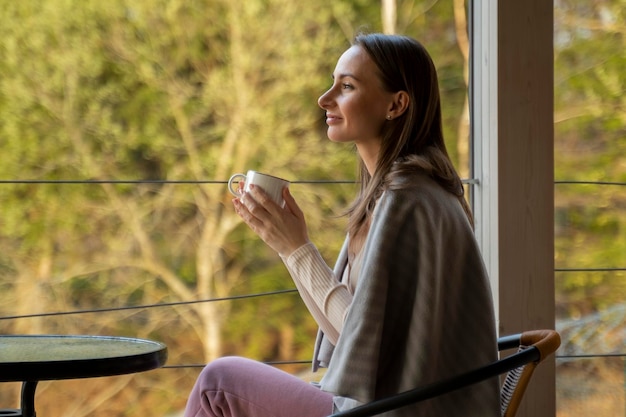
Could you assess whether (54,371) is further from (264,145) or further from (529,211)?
(264,145)

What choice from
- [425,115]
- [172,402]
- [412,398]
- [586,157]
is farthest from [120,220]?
[412,398]

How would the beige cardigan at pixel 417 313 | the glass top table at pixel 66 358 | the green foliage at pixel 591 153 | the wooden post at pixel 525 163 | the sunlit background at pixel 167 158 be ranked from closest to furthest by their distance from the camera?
the glass top table at pixel 66 358
the beige cardigan at pixel 417 313
the wooden post at pixel 525 163
the green foliage at pixel 591 153
the sunlit background at pixel 167 158

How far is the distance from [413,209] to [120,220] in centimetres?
337

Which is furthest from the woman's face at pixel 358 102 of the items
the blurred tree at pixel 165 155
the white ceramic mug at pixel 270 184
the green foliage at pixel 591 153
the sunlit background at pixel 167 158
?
the blurred tree at pixel 165 155

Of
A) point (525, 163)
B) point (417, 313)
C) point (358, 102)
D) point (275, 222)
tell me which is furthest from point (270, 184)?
point (525, 163)

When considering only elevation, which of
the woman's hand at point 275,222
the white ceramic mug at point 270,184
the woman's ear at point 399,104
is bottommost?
the woman's hand at point 275,222

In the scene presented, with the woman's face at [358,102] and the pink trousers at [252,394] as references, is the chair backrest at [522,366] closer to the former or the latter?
the pink trousers at [252,394]

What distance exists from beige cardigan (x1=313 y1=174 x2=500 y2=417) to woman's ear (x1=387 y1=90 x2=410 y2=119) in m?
0.18

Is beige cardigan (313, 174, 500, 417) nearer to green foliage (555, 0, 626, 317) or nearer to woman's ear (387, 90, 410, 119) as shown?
woman's ear (387, 90, 410, 119)

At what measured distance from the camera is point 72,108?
180 inches

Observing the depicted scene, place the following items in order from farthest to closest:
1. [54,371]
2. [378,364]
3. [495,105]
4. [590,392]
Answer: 1. [590,392]
2. [495,105]
3. [378,364]
4. [54,371]

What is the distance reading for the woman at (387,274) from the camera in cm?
131

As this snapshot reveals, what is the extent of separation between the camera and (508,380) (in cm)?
148

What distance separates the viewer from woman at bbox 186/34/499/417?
1313 mm
